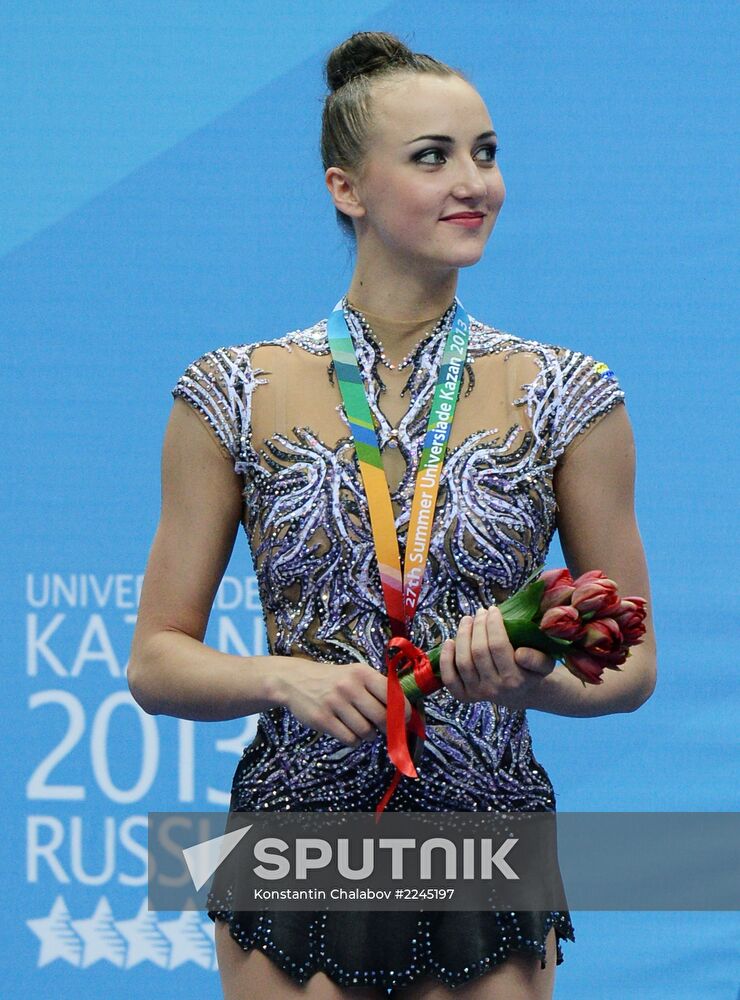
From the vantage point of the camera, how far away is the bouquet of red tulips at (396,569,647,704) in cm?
165

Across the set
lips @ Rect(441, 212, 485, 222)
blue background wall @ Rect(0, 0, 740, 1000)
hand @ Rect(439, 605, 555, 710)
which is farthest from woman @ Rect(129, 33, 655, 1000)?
blue background wall @ Rect(0, 0, 740, 1000)

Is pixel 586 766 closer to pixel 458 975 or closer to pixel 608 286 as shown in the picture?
pixel 608 286

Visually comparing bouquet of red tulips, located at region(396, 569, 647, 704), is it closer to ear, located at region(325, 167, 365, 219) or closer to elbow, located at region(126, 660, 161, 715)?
elbow, located at region(126, 660, 161, 715)

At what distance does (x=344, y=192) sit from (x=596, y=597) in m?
0.73

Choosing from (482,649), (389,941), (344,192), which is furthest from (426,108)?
(389,941)

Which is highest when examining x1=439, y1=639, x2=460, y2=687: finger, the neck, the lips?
the lips

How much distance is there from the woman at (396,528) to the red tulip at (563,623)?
19 cm

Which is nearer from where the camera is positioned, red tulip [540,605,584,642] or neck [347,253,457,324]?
red tulip [540,605,584,642]

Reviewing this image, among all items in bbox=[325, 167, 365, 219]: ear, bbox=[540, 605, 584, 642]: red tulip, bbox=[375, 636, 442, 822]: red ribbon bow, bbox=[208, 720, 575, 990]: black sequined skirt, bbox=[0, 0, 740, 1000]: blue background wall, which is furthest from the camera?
bbox=[0, 0, 740, 1000]: blue background wall

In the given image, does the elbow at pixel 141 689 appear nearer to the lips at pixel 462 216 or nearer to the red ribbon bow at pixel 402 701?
the red ribbon bow at pixel 402 701

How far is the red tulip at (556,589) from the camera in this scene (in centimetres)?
168

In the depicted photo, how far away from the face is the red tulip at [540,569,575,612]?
1.54 ft

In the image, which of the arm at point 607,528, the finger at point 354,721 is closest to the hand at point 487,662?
the finger at point 354,721

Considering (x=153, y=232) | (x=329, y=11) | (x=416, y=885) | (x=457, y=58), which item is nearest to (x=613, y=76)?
(x=457, y=58)
